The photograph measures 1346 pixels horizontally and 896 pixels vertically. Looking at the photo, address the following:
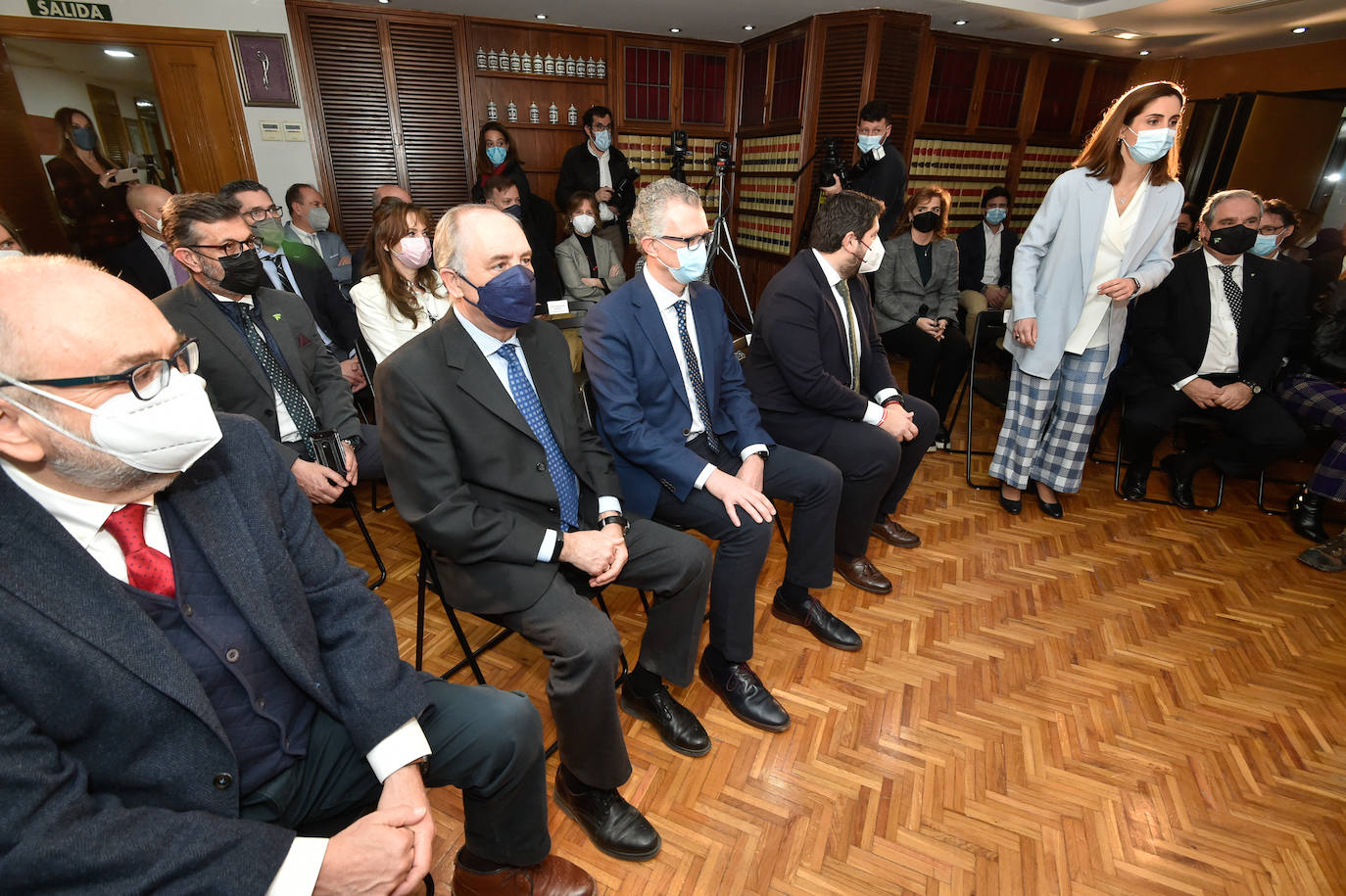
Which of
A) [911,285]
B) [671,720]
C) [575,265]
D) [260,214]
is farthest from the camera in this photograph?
[575,265]

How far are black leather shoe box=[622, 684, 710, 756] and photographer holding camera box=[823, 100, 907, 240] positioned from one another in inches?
133

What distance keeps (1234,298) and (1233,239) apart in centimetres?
32

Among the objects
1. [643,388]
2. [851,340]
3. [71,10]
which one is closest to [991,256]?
[851,340]

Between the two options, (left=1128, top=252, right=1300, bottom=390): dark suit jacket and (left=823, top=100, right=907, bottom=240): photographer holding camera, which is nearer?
(left=1128, top=252, right=1300, bottom=390): dark suit jacket

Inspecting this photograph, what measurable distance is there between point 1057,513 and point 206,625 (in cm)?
360

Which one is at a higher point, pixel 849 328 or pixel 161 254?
pixel 161 254

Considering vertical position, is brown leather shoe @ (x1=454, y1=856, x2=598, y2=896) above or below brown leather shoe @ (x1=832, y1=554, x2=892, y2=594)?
above

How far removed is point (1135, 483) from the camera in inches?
135

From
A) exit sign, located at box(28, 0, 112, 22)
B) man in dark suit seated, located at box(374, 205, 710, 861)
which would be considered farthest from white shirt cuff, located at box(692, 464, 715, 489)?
exit sign, located at box(28, 0, 112, 22)

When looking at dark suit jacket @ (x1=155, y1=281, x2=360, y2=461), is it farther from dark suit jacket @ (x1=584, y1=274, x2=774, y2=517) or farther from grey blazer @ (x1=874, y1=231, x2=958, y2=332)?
grey blazer @ (x1=874, y1=231, x2=958, y2=332)

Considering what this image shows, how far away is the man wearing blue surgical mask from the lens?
5566 mm

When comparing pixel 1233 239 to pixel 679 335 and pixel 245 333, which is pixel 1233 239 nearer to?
pixel 679 335

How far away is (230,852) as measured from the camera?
2.86 ft

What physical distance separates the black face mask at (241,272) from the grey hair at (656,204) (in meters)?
1.35
